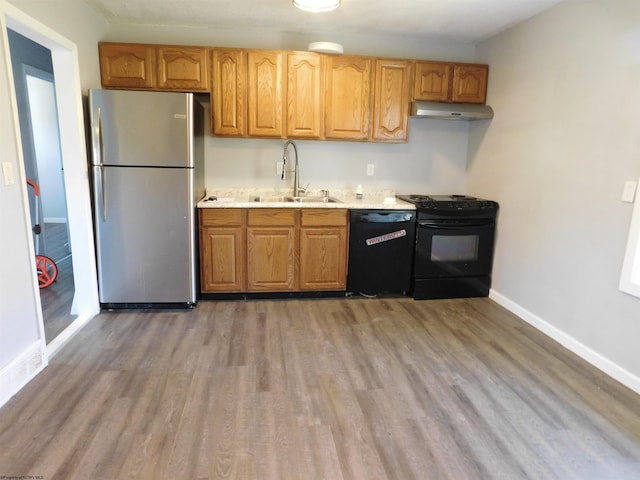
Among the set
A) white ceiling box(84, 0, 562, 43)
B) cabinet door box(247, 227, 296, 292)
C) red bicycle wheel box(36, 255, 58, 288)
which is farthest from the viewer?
red bicycle wheel box(36, 255, 58, 288)

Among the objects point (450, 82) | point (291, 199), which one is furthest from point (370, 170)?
point (450, 82)

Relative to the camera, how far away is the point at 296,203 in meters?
3.47

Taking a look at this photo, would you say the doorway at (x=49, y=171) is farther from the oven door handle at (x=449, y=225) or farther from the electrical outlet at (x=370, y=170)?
the oven door handle at (x=449, y=225)

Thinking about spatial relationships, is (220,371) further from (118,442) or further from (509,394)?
(509,394)

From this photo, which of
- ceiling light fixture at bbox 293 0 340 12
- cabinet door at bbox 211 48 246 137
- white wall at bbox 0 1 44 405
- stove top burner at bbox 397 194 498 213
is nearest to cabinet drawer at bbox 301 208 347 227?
stove top burner at bbox 397 194 498 213

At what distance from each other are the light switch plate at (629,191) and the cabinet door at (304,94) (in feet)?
7.58

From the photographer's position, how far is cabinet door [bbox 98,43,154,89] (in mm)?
3266

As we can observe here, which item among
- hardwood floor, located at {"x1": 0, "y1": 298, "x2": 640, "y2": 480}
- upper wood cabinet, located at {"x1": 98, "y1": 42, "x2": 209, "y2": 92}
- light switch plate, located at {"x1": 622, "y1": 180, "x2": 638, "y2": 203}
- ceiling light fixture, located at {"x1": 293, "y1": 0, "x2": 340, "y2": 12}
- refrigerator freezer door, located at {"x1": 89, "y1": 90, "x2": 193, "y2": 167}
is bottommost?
hardwood floor, located at {"x1": 0, "y1": 298, "x2": 640, "y2": 480}

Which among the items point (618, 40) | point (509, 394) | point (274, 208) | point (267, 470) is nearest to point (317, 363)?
point (267, 470)

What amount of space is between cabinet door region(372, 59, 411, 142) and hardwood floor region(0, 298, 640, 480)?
179 centimetres

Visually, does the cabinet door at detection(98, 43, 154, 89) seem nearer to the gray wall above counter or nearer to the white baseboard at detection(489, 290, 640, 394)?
the gray wall above counter

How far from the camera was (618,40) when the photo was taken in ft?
8.00

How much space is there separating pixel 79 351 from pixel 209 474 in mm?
1513

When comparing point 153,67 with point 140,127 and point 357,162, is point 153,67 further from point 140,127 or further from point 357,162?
point 357,162
